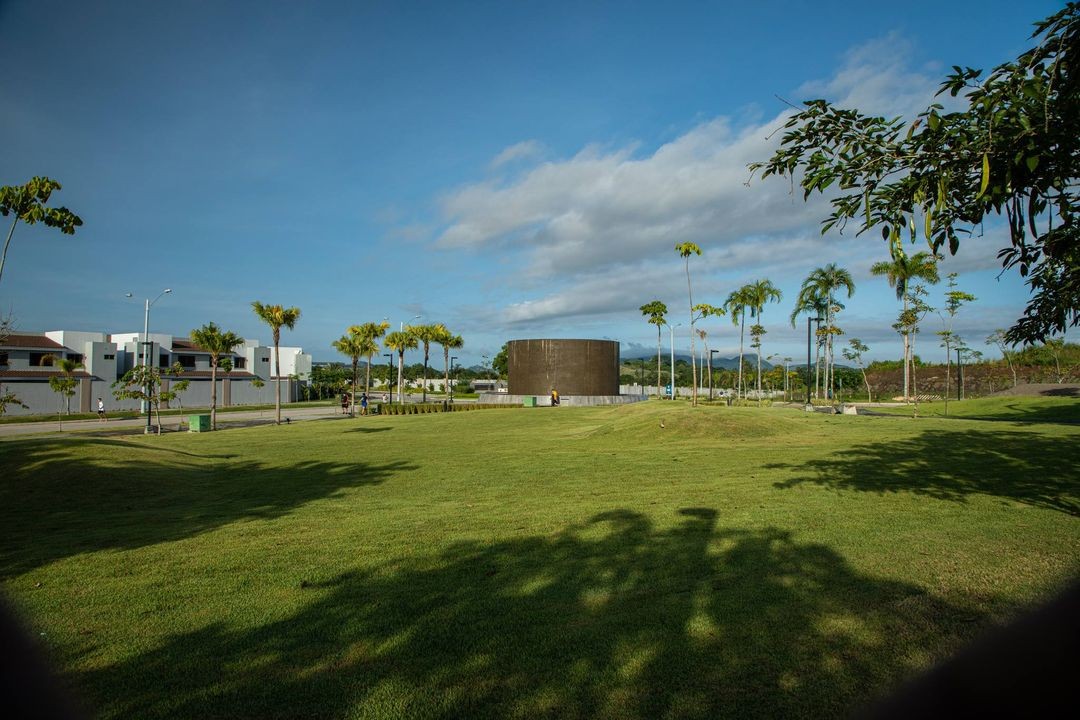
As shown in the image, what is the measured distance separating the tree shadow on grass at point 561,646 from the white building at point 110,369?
164 ft

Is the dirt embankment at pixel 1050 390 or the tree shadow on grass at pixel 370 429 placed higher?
the dirt embankment at pixel 1050 390

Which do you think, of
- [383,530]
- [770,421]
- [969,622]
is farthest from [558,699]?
[770,421]

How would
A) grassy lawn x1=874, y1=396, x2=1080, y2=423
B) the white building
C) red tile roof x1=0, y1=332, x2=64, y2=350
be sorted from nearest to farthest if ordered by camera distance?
grassy lawn x1=874, y1=396, x2=1080, y2=423 → the white building → red tile roof x1=0, y1=332, x2=64, y2=350

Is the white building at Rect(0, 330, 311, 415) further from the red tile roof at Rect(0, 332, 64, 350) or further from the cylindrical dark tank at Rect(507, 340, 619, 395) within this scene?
the cylindrical dark tank at Rect(507, 340, 619, 395)

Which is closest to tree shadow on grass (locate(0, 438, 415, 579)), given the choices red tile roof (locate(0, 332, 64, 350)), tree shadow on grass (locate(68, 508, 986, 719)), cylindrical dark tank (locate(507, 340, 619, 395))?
tree shadow on grass (locate(68, 508, 986, 719))

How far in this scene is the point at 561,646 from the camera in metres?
4.44

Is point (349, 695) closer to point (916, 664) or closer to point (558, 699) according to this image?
point (558, 699)

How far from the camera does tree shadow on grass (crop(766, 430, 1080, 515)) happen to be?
9938 mm

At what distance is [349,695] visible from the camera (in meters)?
3.82

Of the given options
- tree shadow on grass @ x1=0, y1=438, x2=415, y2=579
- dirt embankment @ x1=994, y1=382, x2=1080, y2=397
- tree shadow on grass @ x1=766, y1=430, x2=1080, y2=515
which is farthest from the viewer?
dirt embankment @ x1=994, y1=382, x2=1080, y2=397

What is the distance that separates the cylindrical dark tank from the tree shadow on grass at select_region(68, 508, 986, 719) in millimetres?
55787

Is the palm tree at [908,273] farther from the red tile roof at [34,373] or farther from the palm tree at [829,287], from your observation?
the red tile roof at [34,373]

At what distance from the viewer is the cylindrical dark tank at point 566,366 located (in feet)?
204

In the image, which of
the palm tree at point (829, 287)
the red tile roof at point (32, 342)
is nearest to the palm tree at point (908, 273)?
the palm tree at point (829, 287)
